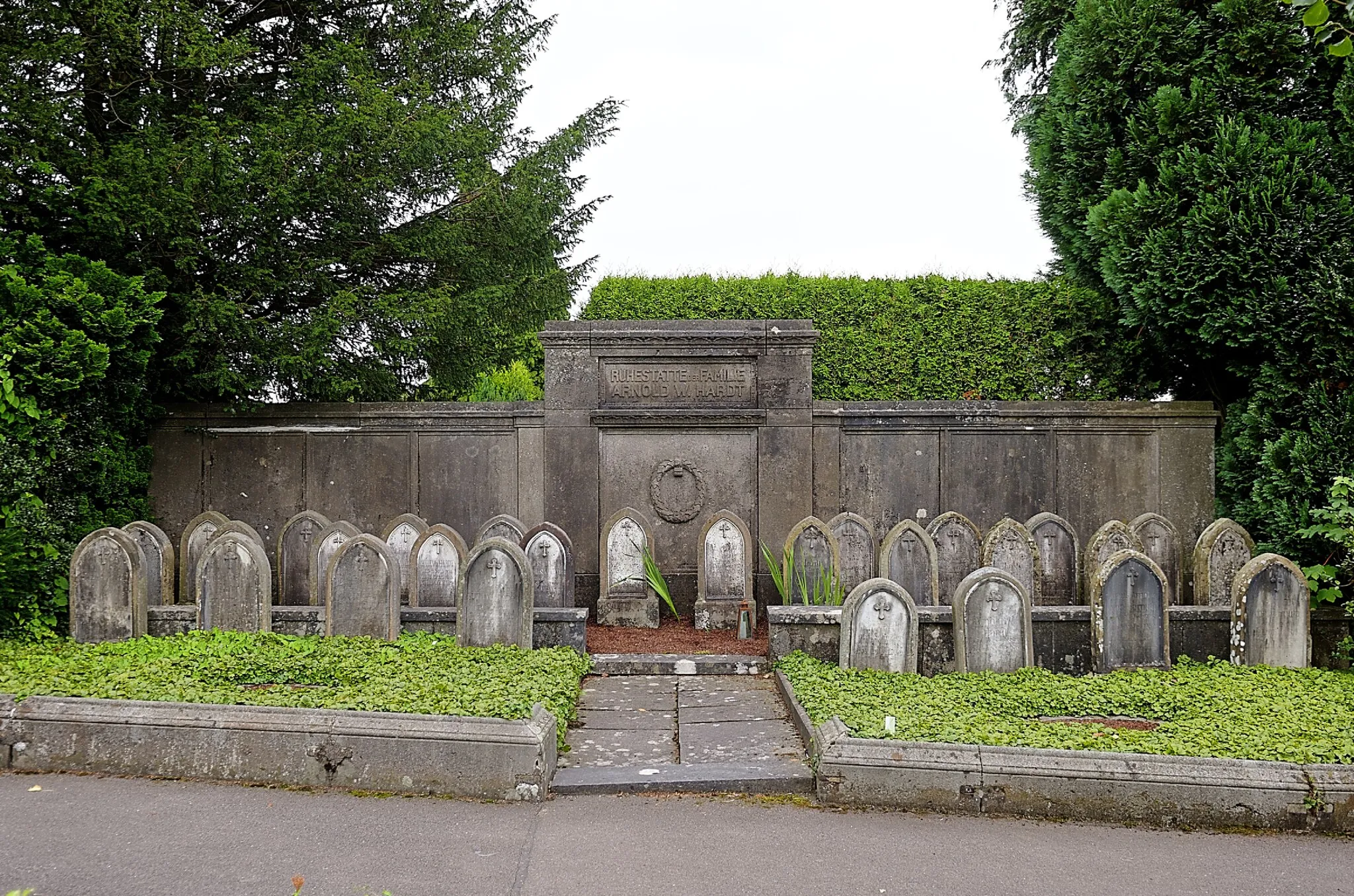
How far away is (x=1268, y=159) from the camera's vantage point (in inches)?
279

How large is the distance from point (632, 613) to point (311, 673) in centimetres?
282

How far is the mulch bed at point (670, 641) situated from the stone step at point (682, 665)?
0.15m

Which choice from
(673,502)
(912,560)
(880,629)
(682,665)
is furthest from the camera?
(673,502)

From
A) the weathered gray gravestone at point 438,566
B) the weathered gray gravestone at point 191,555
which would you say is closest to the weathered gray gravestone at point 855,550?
the weathered gray gravestone at point 438,566

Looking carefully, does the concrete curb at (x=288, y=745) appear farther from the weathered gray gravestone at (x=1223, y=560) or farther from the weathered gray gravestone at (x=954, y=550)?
the weathered gray gravestone at (x=1223, y=560)

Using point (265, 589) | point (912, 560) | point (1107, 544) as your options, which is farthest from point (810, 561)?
point (265, 589)

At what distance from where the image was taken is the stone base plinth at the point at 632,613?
770cm

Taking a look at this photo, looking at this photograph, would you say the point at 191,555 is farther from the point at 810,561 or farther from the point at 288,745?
the point at 810,561

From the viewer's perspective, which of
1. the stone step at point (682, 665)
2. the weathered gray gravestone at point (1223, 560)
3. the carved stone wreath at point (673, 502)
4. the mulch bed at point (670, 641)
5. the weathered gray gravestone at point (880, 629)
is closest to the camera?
the weathered gray gravestone at point (880, 629)

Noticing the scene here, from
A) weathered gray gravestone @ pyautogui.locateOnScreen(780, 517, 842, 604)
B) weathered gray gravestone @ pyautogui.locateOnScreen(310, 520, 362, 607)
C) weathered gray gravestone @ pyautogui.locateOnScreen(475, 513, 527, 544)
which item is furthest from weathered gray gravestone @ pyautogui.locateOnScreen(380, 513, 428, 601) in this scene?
weathered gray gravestone @ pyautogui.locateOnScreen(780, 517, 842, 604)

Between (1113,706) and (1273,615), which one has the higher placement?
(1273,615)

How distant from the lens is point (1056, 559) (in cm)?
789

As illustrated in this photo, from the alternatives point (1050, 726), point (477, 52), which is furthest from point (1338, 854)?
point (477, 52)

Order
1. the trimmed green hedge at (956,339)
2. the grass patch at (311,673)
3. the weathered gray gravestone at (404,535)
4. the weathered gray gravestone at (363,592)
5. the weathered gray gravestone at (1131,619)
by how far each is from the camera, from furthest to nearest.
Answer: the trimmed green hedge at (956,339) < the weathered gray gravestone at (404,535) < the weathered gray gravestone at (363,592) < the weathered gray gravestone at (1131,619) < the grass patch at (311,673)
